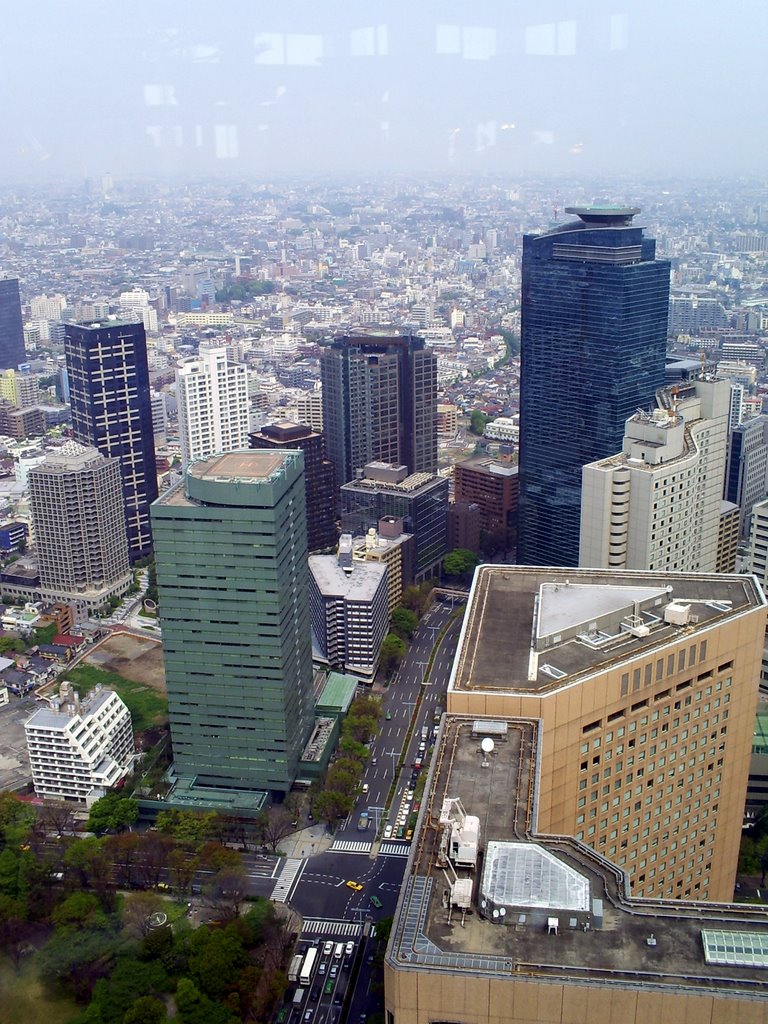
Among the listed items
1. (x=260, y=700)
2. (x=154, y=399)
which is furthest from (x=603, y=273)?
(x=154, y=399)

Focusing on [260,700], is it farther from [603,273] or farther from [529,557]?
[603,273]

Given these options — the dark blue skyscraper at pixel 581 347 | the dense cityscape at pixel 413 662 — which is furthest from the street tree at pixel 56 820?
the dark blue skyscraper at pixel 581 347

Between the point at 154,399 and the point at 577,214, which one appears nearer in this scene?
the point at 577,214

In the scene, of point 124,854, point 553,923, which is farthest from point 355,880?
point 553,923

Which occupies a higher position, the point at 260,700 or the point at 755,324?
the point at 755,324

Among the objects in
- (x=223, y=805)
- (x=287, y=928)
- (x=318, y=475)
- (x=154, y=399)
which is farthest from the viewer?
(x=154, y=399)

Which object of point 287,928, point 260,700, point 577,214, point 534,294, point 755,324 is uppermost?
point 577,214

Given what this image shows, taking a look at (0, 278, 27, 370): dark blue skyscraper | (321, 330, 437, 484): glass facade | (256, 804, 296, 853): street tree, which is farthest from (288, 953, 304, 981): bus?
(0, 278, 27, 370): dark blue skyscraper
